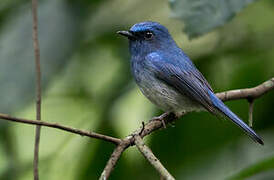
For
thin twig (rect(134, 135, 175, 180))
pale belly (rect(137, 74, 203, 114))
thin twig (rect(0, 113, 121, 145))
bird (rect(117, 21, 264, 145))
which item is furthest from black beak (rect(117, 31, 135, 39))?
thin twig (rect(0, 113, 121, 145))

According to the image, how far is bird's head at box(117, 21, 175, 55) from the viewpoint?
4.33 m

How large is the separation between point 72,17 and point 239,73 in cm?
131

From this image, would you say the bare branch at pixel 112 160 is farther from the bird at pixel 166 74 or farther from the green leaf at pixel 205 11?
the bird at pixel 166 74

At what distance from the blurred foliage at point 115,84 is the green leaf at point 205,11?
0.13ft

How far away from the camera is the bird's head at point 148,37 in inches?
170

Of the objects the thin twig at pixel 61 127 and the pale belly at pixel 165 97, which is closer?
the thin twig at pixel 61 127

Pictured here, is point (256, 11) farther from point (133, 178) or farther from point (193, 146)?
point (133, 178)

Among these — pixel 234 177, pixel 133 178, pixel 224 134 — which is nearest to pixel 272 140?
pixel 224 134

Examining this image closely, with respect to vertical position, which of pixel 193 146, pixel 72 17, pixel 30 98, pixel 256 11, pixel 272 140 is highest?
pixel 72 17

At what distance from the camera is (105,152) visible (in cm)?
361

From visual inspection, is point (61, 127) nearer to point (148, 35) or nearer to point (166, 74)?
point (166, 74)

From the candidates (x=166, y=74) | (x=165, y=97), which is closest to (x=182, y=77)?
(x=166, y=74)

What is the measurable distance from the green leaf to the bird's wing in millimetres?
727

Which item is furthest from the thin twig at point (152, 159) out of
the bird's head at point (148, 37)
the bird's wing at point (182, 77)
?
the bird's head at point (148, 37)
